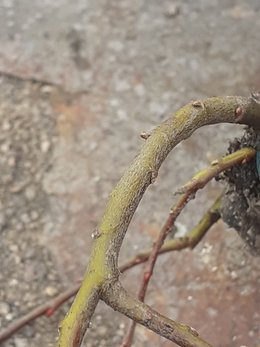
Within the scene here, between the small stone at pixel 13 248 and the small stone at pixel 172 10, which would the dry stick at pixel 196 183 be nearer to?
the small stone at pixel 13 248

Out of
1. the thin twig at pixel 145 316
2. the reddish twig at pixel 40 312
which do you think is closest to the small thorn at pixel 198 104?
the thin twig at pixel 145 316

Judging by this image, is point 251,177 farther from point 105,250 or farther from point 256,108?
point 105,250

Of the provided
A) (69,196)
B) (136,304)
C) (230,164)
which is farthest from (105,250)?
(69,196)

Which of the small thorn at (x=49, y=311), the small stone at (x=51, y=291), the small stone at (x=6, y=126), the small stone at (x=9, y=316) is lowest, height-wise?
the small stone at (x=9, y=316)

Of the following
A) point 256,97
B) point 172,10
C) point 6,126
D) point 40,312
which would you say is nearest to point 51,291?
point 40,312

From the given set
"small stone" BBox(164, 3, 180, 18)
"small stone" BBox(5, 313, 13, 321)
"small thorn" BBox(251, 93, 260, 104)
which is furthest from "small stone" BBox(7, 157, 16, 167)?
"small thorn" BBox(251, 93, 260, 104)

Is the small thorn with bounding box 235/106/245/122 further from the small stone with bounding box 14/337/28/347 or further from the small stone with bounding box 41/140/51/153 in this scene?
the small stone with bounding box 41/140/51/153

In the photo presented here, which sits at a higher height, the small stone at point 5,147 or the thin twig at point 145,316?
the small stone at point 5,147
